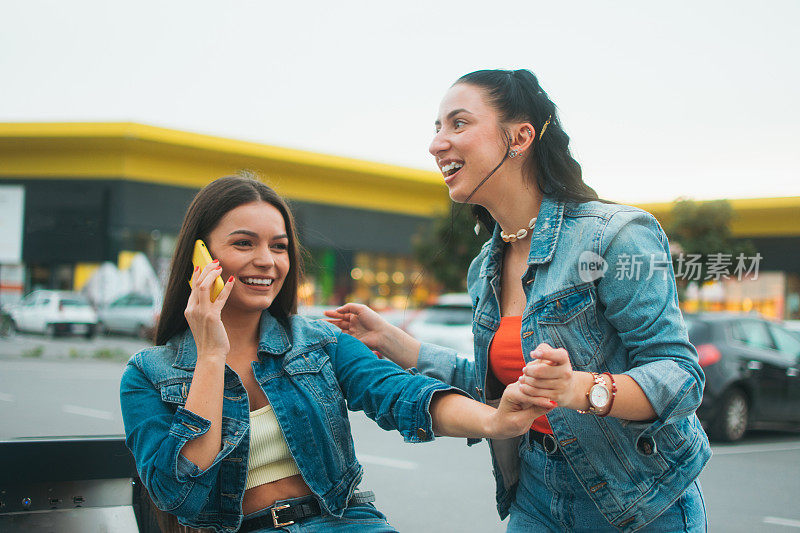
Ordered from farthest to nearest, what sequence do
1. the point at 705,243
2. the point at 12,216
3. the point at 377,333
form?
1. the point at 12,216
2. the point at 705,243
3. the point at 377,333

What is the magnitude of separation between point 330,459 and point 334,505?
4.8 inches

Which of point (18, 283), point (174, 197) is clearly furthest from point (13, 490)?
point (174, 197)

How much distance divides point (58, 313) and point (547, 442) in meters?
12.5

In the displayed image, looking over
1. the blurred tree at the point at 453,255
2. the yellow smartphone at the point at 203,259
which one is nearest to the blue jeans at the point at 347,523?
the yellow smartphone at the point at 203,259

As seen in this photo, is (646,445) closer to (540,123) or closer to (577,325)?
(577,325)

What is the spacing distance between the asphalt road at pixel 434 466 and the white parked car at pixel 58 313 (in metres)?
5.21

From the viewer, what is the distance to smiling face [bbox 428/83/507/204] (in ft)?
6.23

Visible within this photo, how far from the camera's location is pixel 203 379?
5.80ft

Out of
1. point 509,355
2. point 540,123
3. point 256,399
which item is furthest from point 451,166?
point 256,399

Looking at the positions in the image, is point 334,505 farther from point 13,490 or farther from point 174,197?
point 174,197

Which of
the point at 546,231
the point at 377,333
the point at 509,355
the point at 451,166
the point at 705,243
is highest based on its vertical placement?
the point at 451,166

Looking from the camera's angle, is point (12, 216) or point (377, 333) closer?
point (377, 333)

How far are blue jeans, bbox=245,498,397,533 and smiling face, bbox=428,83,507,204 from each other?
0.91 m

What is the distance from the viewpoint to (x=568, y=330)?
68.4 inches
